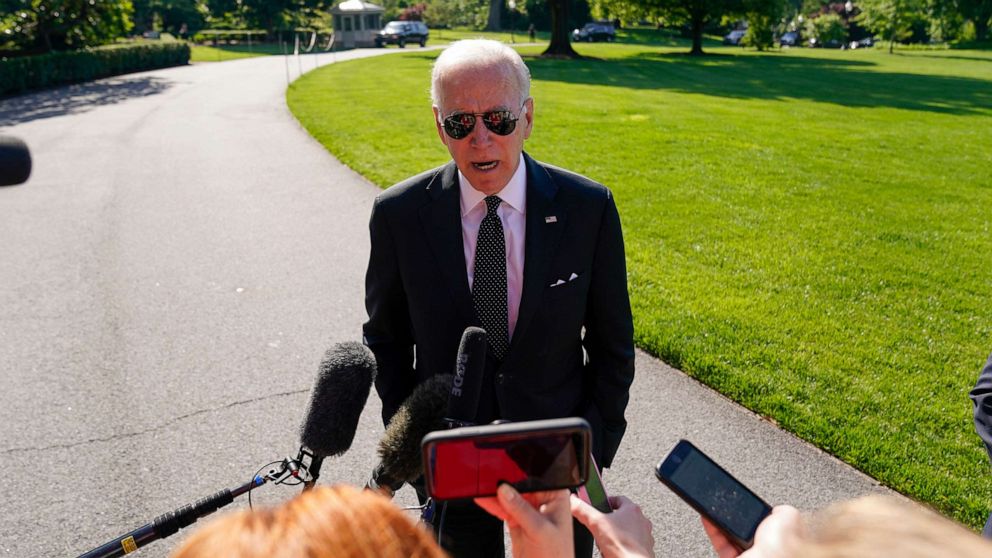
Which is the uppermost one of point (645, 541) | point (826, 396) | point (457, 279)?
point (457, 279)

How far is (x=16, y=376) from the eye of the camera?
6051 millimetres

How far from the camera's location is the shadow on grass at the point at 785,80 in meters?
23.9

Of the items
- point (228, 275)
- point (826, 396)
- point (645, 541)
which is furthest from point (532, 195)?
point (228, 275)

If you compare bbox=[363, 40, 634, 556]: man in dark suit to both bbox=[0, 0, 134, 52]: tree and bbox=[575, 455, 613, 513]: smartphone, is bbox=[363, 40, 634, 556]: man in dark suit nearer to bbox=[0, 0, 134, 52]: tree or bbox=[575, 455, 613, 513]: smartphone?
bbox=[575, 455, 613, 513]: smartphone

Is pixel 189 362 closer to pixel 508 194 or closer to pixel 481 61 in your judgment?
pixel 508 194

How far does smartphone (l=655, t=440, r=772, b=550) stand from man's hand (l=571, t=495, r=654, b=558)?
106mm

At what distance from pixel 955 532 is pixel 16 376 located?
655 centimetres

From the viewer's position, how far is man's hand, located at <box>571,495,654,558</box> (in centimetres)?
163

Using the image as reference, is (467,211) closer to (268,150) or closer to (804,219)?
(804,219)

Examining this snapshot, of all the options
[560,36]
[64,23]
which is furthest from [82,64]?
[560,36]

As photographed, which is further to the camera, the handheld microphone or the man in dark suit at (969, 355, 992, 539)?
the man in dark suit at (969, 355, 992, 539)

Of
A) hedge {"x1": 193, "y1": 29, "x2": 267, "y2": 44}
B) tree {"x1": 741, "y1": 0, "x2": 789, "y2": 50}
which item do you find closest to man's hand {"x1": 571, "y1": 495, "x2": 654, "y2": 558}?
tree {"x1": 741, "y1": 0, "x2": 789, "y2": 50}

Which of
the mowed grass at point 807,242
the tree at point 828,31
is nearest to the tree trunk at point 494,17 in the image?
Answer: the tree at point 828,31

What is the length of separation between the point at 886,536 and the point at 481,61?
1.86 metres
